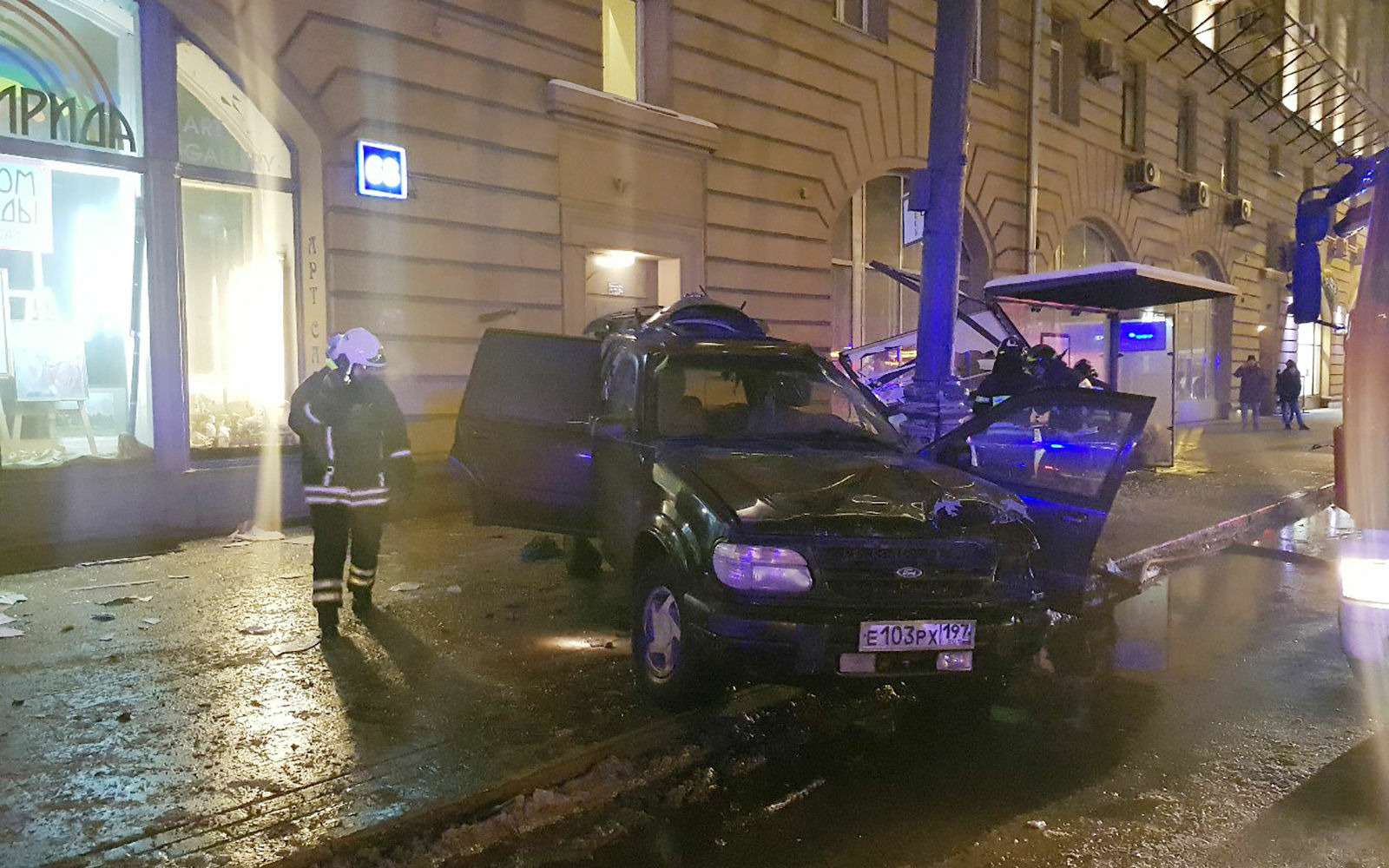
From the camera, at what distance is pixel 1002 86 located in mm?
17469

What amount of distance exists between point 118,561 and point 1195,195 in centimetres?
2389

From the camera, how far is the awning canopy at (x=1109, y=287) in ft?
37.1

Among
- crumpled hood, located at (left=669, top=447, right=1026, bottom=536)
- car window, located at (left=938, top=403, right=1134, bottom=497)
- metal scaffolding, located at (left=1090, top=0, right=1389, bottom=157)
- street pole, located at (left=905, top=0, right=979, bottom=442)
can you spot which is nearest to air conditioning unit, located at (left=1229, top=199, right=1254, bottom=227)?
metal scaffolding, located at (left=1090, top=0, right=1389, bottom=157)

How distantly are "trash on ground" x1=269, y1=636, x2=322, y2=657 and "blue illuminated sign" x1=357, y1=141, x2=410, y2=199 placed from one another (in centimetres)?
534

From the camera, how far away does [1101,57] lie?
64.3 feet

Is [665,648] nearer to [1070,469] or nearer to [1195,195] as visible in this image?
[1070,469]

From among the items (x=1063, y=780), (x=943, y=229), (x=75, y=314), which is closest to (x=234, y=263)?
(x=75, y=314)

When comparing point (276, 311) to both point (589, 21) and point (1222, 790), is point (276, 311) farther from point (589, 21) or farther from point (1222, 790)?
point (1222, 790)

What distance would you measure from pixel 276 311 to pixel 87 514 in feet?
9.00

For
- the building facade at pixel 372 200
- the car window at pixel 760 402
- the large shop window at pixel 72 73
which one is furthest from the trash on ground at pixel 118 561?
the car window at pixel 760 402

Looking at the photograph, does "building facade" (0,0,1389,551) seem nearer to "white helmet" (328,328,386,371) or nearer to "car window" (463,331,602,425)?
"car window" (463,331,602,425)

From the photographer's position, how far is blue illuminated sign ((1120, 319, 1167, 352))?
560 inches

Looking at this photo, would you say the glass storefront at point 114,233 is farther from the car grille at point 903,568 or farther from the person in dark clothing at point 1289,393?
the person in dark clothing at point 1289,393

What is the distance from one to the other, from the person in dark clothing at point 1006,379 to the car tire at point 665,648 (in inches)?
295
